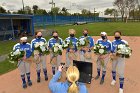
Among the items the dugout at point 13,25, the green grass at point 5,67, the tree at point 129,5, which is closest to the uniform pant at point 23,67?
the green grass at point 5,67

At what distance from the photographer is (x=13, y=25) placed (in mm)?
27844

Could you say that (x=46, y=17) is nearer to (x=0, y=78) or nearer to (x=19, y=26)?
(x=19, y=26)

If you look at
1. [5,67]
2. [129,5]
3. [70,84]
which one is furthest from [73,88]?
[129,5]

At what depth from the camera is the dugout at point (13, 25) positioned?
24.5m

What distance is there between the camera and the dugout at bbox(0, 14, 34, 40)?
80.5 ft

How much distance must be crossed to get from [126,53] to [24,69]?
161 inches

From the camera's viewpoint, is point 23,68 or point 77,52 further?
point 77,52

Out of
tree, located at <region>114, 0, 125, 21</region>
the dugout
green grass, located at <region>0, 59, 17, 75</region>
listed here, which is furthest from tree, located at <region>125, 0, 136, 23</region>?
green grass, located at <region>0, 59, 17, 75</region>

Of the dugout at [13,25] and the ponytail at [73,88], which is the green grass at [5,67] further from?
the dugout at [13,25]

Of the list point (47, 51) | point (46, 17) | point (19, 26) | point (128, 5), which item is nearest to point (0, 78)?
point (47, 51)

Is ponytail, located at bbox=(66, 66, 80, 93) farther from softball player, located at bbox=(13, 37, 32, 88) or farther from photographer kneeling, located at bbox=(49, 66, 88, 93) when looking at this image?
softball player, located at bbox=(13, 37, 32, 88)

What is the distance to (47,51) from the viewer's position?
28.7 ft

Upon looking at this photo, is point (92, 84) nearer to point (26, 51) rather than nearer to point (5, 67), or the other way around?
point (26, 51)

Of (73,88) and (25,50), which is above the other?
(73,88)
